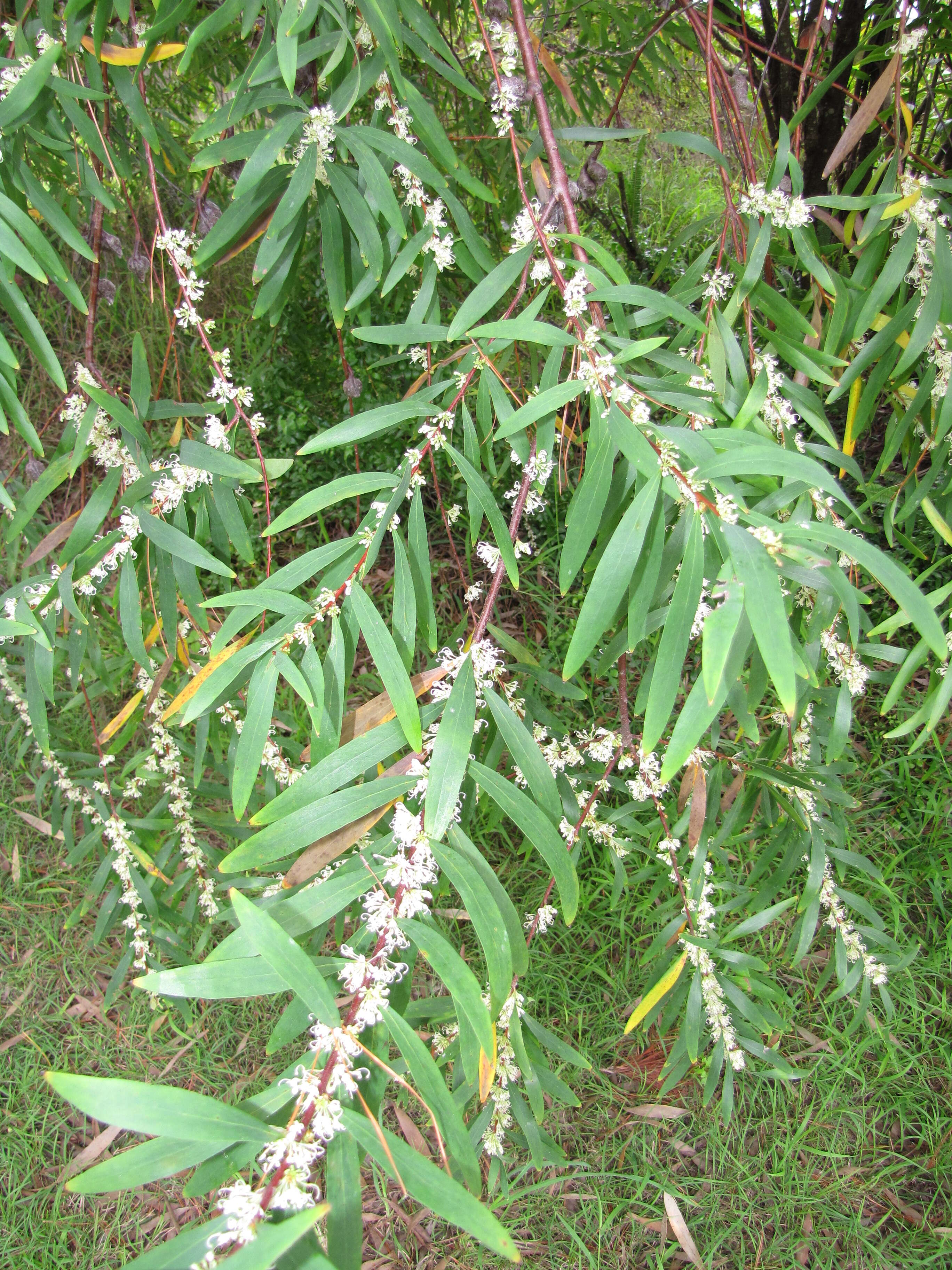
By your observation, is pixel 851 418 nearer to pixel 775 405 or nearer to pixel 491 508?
pixel 775 405

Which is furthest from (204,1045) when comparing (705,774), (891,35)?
(891,35)

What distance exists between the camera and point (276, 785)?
1467 millimetres

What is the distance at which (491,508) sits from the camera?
0.88 metres

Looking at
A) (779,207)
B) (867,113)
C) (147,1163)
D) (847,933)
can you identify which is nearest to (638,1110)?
(847,933)

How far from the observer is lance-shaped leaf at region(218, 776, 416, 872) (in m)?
0.70

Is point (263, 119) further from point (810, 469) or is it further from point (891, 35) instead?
point (891, 35)

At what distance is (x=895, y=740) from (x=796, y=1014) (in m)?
0.82

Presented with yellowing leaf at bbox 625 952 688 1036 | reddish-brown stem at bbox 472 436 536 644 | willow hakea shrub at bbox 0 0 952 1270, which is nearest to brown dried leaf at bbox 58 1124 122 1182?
willow hakea shrub at bbox 0 0 952 1270

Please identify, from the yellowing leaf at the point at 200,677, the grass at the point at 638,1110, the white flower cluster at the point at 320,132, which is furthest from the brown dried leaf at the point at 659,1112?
the white flower cluster at the point at 320,132

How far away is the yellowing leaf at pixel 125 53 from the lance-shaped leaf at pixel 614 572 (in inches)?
36.6

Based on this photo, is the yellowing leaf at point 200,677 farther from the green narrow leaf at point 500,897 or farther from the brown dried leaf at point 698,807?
the brown dried leaf at point 698,807

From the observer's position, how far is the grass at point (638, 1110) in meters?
1.68

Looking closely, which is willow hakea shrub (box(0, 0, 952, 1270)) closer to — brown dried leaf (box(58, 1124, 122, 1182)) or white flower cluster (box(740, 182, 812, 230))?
white flower cluster (box(740, 182, 812, 230))

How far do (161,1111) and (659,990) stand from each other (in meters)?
0.86
